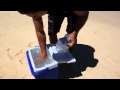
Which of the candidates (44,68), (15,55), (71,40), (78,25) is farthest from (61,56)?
(15,55)

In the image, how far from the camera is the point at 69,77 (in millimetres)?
3289

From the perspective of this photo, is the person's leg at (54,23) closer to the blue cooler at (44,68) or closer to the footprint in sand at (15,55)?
the blue cooler at (44,68)

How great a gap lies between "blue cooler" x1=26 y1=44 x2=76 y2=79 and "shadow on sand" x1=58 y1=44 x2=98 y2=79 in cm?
27

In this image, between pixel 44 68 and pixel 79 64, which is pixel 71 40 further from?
pixel 79 64

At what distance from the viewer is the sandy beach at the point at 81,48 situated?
3389mm

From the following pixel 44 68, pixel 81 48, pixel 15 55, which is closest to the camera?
pixel 44 68

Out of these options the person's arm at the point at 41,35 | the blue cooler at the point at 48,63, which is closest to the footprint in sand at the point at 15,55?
the blue cooler at the point at 48,63

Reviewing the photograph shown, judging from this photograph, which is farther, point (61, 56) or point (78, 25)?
point (61, 56)

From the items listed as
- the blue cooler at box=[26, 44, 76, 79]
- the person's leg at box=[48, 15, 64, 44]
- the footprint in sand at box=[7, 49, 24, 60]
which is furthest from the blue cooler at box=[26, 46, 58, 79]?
the footprint in sand at box=[7, 49, 24, 60]

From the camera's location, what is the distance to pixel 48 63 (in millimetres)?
2938

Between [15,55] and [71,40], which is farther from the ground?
[71,40]

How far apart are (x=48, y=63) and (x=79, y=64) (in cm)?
86

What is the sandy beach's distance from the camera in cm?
339
